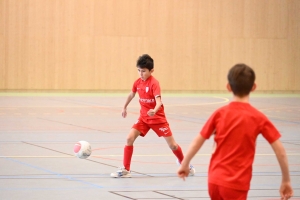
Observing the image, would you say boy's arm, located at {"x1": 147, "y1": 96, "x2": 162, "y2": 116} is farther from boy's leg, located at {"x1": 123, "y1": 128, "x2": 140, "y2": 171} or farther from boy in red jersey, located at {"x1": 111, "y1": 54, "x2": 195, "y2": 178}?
boy's leg, located at {"x1": 123, "y1": 128, "x2": 140, "y2": 171}

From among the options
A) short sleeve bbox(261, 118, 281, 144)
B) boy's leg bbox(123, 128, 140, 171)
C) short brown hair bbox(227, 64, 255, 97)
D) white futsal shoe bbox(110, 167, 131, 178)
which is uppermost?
short brown hair bbox(227, 64, 255, 97)

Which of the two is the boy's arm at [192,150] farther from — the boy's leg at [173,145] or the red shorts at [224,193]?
the boy's leg at [173,145]

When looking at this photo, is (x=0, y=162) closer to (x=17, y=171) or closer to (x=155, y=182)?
(x=17, y=171)

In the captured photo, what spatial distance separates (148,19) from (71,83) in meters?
4.56

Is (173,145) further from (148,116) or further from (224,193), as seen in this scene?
(224,193)

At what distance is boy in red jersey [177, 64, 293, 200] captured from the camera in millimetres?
4344

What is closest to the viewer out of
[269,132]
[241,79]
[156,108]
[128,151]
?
[241,79]

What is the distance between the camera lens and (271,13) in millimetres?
31125

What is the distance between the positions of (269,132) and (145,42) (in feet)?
85.5

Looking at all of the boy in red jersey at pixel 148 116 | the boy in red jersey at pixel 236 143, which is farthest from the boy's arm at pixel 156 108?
the boy in red jersey at pixel 236 143

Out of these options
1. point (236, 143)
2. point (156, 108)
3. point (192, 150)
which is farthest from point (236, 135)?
point (156, 108)

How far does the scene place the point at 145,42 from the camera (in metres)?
30.2

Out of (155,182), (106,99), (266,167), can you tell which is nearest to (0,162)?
(155,182)

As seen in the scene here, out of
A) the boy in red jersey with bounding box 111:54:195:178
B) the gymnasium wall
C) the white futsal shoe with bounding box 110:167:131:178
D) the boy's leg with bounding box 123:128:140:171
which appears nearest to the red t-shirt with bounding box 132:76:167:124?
the boy in red jersey with bounding box 111:54:195:178
